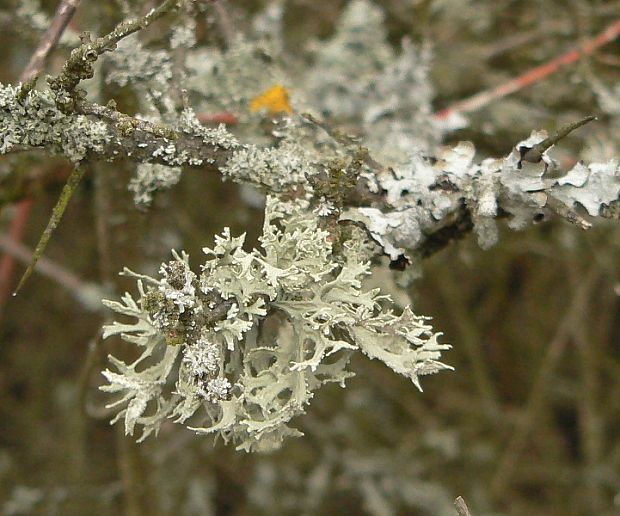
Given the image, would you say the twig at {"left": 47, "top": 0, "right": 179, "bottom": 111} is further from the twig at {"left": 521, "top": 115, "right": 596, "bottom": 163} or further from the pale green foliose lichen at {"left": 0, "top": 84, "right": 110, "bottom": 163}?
the twig at {"left": 521, "top": 115, "right": 596, "bottom": 163}

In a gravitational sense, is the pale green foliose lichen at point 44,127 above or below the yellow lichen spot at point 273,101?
below

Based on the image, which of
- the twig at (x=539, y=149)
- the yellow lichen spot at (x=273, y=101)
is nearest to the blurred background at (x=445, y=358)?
the yellow lichen spot at (x=273, y=101)

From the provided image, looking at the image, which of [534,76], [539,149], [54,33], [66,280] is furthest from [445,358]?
[54,33]

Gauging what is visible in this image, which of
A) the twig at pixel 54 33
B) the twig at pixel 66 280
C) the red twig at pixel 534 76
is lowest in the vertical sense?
the twig at pixel 54 33

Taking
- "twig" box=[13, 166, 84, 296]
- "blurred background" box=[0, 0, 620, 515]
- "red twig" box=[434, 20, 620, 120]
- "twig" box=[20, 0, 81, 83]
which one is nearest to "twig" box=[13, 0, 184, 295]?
"twig" box=[13, 166, 84, 296]

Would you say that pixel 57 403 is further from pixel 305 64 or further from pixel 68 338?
pixel 305 64

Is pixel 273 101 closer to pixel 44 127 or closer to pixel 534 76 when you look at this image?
pixel 44 127

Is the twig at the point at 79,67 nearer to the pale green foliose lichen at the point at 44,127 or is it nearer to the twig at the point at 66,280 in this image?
the pale green foliose lichen at the point at 44,127

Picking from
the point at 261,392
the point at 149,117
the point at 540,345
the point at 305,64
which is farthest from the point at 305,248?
the point at 540,345
